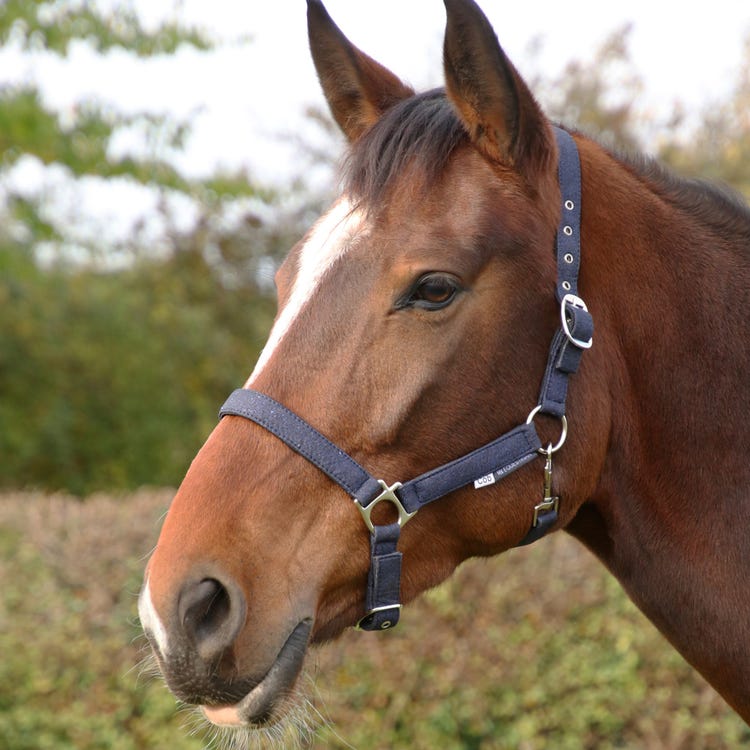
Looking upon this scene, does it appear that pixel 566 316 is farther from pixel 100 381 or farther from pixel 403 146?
pixel 100 381

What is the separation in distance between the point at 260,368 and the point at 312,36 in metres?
1.10

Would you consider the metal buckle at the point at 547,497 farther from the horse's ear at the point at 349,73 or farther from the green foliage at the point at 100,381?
the green foliage at the point at 100,381

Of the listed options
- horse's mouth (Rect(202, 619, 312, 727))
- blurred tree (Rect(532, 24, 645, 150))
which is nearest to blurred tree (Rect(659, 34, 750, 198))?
blurred tree (Rect(532, 24, 645, 150))

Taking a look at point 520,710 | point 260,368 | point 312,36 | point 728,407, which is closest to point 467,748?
point 520,710

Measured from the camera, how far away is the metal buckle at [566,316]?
211 centimetres

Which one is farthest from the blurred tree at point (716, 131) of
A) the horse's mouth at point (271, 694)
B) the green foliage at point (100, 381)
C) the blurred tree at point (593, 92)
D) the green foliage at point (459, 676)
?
the horse's mouth at point (271, 694)

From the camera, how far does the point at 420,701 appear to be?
16.3 feet

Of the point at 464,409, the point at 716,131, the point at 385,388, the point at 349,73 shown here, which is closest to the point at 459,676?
the point at 464,409

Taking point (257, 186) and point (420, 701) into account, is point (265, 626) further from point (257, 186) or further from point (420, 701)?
point (257, 186)

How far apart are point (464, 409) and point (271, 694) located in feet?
2.55

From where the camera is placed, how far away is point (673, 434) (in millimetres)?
2275

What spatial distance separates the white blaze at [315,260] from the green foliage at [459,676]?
3.25m

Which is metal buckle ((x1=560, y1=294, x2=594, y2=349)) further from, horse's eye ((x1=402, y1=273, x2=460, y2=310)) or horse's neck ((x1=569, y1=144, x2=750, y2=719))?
horse's eye ((x1=402, y1=273, x2=460, y2=310))

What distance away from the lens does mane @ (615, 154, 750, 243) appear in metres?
2.47
